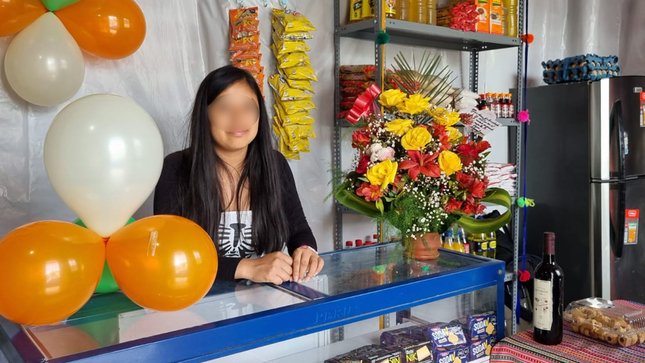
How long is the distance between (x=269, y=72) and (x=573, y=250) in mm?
2280

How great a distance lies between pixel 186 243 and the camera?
1005 millimetres

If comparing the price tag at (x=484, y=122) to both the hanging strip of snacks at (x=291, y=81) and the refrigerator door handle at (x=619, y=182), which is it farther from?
the refrigerator door handle at (x=619, y=182)

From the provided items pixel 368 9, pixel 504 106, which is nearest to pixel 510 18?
pixel 504 106

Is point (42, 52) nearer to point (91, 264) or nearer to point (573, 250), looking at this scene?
point (91, 264)

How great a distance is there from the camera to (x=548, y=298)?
1.38 metres

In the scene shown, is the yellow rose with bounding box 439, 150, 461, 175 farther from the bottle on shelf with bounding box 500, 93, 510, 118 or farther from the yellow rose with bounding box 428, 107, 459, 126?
the bottle on shelf with bounding box 500, 93, 510, 118

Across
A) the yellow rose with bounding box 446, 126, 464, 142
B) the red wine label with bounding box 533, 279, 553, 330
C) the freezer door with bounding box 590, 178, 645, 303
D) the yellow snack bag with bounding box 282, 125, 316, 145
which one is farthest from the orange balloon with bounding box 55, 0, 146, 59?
the freezer door with bounding box 590, 178, 645, 303

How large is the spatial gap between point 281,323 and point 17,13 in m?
1.46

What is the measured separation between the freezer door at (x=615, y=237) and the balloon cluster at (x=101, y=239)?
10.0 feet

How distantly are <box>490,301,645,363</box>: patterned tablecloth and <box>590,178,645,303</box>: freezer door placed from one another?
7.28 feet

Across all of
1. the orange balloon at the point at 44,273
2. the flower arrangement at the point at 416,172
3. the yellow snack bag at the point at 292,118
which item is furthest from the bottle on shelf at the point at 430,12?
the orange balloon at the point at 44,273

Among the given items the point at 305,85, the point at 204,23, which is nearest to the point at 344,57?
the point at 305,85

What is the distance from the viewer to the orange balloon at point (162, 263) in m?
0.98

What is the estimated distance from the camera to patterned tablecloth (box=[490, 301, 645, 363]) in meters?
1.33
